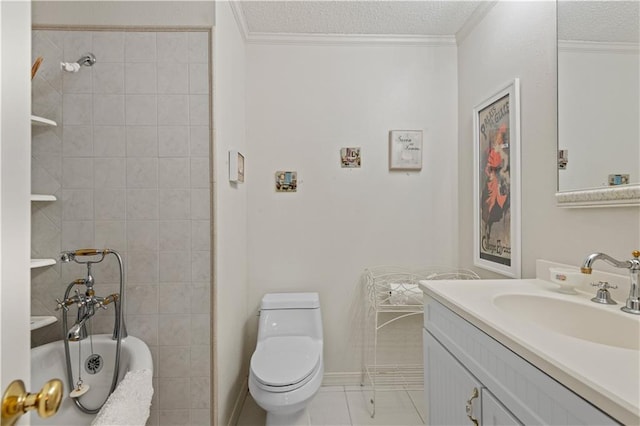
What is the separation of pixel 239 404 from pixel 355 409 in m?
0.72

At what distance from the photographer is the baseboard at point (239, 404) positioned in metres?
1.92

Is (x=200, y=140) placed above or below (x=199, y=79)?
below

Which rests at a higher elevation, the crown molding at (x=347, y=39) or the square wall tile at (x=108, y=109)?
the crown molding at (x=347, y=39)

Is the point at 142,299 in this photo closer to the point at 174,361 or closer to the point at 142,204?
the point at 174,361

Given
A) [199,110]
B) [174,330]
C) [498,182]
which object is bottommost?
[174,330]

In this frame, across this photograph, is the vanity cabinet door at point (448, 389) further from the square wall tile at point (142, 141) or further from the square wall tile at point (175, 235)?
the square wall tile at point (142, 141)

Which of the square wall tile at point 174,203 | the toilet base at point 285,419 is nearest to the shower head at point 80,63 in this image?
the square wall tile at point 174,203

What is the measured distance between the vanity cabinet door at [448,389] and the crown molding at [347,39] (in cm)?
197

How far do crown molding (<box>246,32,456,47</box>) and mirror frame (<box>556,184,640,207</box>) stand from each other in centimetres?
153

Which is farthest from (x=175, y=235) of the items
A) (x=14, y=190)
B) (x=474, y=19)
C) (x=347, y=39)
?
(x=474, y=19)

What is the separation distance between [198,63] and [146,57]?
25cm

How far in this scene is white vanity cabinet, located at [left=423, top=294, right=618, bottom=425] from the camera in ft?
2.35

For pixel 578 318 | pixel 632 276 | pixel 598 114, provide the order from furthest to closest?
pixel 598 114
pixel 578 318
pixel 632 276

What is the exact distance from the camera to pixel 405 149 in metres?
2.38
